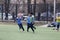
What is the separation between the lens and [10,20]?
41750mm

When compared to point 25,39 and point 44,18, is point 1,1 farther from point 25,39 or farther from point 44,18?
point 25,39

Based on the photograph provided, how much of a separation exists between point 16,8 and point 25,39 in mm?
24244

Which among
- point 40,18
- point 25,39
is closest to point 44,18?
point 40,18

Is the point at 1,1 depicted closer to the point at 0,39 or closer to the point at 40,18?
the point at 40,18

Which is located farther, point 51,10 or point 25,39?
point 51,10

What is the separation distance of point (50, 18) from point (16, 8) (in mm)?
5113

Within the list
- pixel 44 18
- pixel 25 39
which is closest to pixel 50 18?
pixel 44 18

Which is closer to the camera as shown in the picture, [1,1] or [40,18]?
[40,18]

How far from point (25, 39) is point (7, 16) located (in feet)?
78.2

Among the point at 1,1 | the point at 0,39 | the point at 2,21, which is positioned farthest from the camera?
the point at 1,1

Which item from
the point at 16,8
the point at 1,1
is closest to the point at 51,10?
the point at 16,8

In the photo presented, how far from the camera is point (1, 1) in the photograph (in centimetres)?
4931

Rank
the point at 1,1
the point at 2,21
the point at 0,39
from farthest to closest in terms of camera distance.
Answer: the point at 1,1 → the point at 2,21 → the point at 0,39

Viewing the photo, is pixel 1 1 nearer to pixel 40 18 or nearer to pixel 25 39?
pixel 40 18
